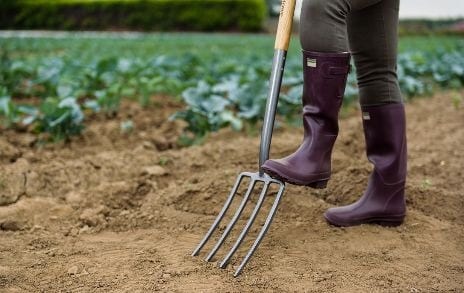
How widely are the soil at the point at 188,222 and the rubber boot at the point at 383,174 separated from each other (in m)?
0.05

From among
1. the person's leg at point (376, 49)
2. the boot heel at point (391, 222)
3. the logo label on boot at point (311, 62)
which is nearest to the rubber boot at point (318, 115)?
the logo label on boot at point (311, 62)

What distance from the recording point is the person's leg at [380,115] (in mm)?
2281

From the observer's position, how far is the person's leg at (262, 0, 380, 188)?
6.61ft

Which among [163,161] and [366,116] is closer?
[366,116]

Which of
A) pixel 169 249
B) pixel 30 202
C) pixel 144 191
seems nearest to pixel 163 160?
pixel 144 191

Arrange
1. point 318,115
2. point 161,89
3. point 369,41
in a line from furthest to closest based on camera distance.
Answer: point 161,89, point 369,41, point 318,115

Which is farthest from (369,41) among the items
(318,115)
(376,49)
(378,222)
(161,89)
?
(161,89)

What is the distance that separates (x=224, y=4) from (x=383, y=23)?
22017mm

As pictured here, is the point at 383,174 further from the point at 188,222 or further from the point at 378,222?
the point at 188,222

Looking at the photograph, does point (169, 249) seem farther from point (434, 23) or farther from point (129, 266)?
point (434, 23)

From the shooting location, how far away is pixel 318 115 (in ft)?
6.92

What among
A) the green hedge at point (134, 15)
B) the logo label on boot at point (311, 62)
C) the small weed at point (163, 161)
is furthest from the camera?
the green hedge at point (134, 15)

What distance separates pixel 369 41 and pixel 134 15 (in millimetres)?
22587

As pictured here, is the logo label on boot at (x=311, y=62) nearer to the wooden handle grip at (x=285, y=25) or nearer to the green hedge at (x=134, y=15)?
the wooden handle grip at (x=285, y=25)
